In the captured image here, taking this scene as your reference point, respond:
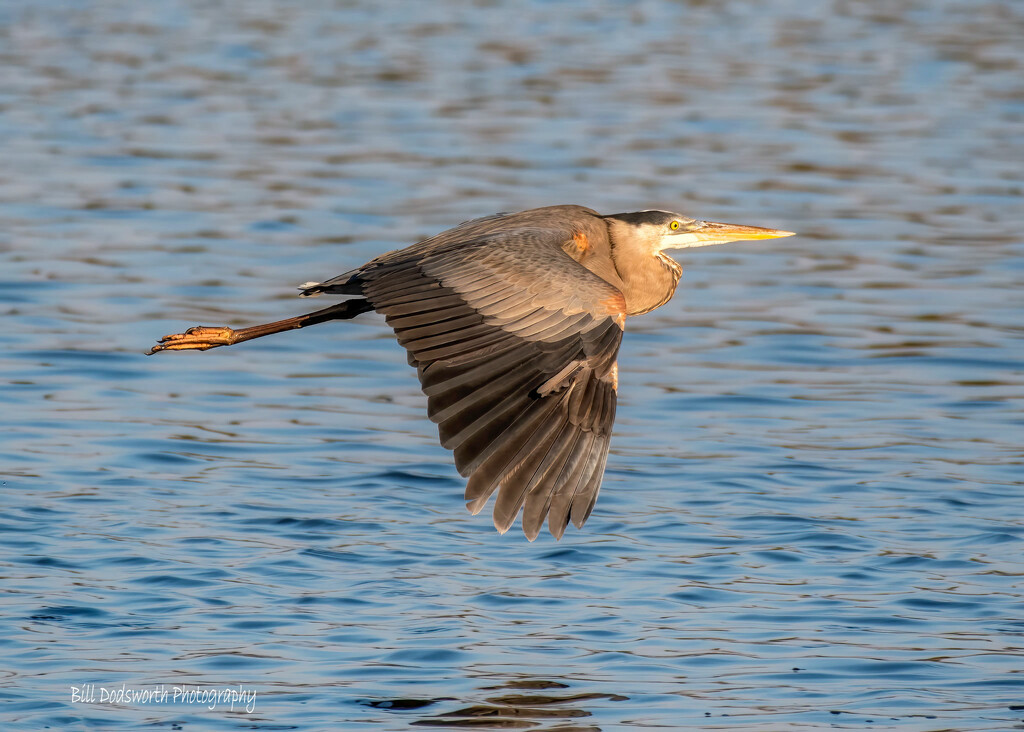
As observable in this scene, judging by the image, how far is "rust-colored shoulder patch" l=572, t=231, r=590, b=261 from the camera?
26.9 feet

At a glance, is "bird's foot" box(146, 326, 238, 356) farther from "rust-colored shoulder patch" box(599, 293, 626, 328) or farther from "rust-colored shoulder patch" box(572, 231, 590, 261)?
"rust-colored shoulder patch" box(599, 293, 626, 328)

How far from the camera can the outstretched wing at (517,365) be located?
6258 mm

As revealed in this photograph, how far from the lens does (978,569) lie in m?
8.66

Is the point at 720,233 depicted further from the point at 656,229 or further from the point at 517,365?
the point at 517,365

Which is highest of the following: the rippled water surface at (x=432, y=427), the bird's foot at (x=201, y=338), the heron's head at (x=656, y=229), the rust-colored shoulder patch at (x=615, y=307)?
the rust-colored shoulder patch at (x=615, y=307)

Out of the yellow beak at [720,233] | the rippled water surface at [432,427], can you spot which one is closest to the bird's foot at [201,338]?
the rippled water surface at [432,427]

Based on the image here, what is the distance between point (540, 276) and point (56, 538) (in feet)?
10.6

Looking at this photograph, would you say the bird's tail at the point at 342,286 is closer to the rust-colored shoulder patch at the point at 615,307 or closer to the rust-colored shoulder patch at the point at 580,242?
the rust-colored shoulder patch at the point at 580,242

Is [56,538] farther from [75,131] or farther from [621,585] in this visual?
[75,131]

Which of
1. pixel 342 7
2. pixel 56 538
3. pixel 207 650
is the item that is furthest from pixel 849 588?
pixel 342 7

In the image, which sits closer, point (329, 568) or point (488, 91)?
point (329, 568)

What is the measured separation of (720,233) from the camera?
919 centimetres

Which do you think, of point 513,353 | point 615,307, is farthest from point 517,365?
point 615,307

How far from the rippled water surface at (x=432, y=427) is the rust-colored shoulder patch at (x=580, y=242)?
5.36 ft
